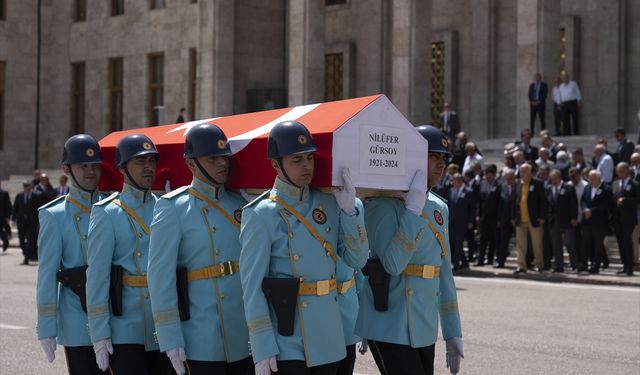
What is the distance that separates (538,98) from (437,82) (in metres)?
8.40

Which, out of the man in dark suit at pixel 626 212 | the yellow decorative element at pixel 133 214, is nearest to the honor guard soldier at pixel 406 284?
the yellow decorative element at pixel 133 214

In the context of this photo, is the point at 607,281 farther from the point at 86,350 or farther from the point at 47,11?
the point at 47,11

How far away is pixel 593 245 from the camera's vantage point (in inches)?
795

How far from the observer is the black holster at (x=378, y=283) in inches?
267

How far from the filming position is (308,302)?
5.88 m

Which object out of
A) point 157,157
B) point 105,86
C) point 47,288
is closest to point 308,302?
point 157,157

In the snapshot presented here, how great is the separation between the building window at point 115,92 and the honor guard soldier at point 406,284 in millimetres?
35783

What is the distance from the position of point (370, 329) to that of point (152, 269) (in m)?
1.35

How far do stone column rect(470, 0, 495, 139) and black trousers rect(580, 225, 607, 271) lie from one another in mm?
11905

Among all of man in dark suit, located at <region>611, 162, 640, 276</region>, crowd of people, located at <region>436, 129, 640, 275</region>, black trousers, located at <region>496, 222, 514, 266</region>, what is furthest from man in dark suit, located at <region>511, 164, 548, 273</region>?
man in dark suit, located at <region>611, 162, 640, 276</region>

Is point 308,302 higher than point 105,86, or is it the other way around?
point 105,86

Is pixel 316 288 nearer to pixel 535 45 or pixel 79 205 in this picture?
pixel 79 205

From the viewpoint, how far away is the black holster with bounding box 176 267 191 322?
6328 mm

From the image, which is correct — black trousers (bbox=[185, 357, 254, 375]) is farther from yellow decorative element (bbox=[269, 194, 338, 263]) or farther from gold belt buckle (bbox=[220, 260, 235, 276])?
yellow decorative element (bbox=[269, 194, 338, 263])
